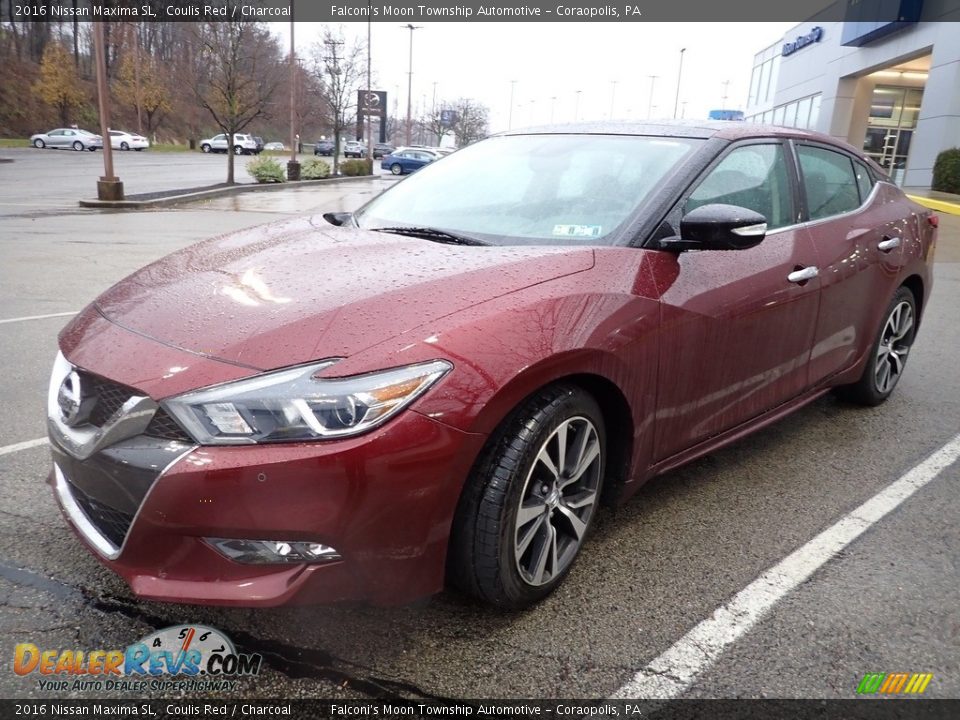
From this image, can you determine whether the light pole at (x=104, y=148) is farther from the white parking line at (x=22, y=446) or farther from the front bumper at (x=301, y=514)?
the front bumper at (x=301, y=514)

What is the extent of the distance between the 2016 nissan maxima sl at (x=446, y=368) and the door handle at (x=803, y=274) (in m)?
0.02

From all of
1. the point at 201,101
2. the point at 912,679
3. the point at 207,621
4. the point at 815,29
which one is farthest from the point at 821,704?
the point at 815,29

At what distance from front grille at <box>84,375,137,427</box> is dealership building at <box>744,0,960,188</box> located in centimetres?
2388

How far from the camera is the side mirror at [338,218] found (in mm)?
3449

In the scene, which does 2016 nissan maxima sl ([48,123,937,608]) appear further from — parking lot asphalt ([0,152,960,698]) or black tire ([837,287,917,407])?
black tire ([837,287,917,407])

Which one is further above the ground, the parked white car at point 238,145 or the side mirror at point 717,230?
the side mirror at point 717,230

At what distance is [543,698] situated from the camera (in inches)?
81.2

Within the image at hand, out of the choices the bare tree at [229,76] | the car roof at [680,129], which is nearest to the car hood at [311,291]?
the car roof at [680,129]

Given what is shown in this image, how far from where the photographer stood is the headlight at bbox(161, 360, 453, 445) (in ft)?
6.21

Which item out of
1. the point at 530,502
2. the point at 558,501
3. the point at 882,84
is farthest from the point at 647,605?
the point at 882,84

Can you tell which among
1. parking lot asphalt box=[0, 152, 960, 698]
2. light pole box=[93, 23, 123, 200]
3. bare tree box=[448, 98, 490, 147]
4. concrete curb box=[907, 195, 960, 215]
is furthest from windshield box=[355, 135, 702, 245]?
bare tree box=[448, 98, 490, 147]

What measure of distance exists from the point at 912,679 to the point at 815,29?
3952cm

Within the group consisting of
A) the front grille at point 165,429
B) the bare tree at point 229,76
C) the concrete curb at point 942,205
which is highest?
the bare tree at point 229,76

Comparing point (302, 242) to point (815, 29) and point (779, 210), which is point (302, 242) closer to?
point (779, 210)
